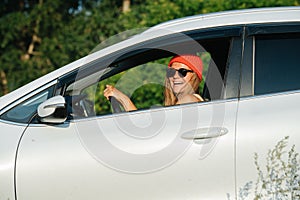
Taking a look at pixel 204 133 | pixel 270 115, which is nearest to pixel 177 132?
pixel 204 133

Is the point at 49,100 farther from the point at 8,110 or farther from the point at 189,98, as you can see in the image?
the point at 189,98

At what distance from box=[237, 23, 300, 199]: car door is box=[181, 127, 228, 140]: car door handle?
0.10m

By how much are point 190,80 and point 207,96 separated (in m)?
0.16

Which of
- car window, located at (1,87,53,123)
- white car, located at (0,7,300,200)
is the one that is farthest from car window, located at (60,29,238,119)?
car window, located at (1,87,53,123)

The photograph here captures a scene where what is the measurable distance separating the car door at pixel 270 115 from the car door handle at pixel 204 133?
0.10 metres

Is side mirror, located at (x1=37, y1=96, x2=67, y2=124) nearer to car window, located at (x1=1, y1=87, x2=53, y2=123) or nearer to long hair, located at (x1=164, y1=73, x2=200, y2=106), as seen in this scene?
car window, located at (x1=1, y1=87, x2=53, y2=123)

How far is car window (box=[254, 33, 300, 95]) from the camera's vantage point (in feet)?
11.2

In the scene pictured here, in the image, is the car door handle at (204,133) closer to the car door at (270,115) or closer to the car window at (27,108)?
the car door at (270,115)

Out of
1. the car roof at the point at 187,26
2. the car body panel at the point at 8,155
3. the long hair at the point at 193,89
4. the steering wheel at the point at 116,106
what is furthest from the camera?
the long hair at the point at 193,89

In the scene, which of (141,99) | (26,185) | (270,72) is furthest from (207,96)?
(141,99)

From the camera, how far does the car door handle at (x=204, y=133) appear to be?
331 cm

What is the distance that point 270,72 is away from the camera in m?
3.46

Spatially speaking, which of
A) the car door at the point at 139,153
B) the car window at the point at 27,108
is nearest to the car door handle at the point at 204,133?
the car door at the point at 139,153

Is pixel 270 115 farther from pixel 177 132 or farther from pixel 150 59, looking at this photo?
pixel 150 59
